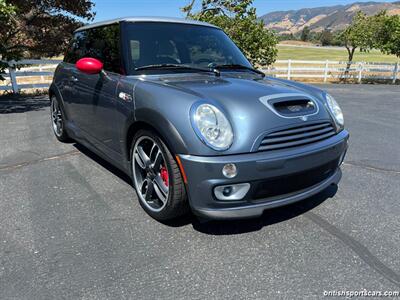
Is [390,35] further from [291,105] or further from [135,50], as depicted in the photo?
[135,50]

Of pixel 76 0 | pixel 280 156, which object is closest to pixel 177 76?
pixel 280 156

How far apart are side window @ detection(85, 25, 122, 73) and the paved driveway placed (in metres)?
1.26

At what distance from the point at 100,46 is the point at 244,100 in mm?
2001

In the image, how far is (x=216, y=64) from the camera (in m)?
3.54

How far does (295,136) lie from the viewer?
98.7 inches

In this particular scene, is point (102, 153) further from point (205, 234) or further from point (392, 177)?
point (392, 177)

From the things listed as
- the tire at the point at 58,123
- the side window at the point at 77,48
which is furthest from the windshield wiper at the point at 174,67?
the tire at the point at 58,123

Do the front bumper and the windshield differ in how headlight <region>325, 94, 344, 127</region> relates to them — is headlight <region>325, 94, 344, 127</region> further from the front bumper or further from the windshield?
the windshield

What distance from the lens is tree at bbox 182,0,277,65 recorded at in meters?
13.3

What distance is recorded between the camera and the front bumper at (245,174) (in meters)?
2.29

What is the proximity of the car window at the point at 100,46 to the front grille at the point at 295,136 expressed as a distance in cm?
160

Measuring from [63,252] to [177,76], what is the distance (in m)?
1.76

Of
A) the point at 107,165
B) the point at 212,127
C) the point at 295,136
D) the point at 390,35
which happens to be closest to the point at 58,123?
the point at 107,165

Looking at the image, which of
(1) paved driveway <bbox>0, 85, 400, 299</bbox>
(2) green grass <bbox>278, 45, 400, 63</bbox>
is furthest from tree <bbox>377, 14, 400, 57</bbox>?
(2) green grass <bbox>278, 45, 400, 63</bbox>
